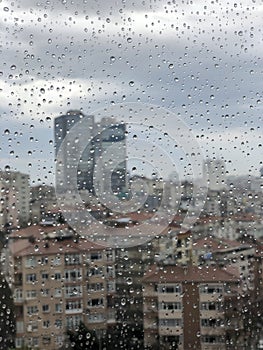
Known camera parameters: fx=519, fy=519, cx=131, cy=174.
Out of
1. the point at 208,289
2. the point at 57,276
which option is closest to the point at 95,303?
the point at 57,276

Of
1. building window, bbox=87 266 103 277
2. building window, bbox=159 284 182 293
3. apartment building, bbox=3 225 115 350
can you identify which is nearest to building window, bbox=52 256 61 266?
apartment building, bbox=3 225 115 350

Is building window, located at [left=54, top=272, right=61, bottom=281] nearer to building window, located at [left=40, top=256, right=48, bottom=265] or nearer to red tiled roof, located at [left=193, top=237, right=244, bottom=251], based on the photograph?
building window, located at [left=40, top=256, right=48, bottom=265]

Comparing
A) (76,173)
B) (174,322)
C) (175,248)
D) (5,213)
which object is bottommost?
(174,322)

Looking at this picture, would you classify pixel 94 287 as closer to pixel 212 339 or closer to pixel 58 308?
pixel 58 308

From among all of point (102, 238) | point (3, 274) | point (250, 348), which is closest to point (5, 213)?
point (3, 274)

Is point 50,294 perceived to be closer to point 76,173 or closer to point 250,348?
point 76,173

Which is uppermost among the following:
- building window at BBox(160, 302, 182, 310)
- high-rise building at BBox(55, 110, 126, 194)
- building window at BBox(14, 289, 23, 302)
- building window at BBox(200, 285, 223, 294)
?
high-rise building at BBox(55, 110, 126, 194)

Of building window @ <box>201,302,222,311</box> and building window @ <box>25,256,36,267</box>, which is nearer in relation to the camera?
building window @ <box>25,256,36,267</box>

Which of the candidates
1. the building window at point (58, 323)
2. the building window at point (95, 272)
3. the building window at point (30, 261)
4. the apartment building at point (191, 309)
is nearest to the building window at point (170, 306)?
the apartment building at point (191, 309)
